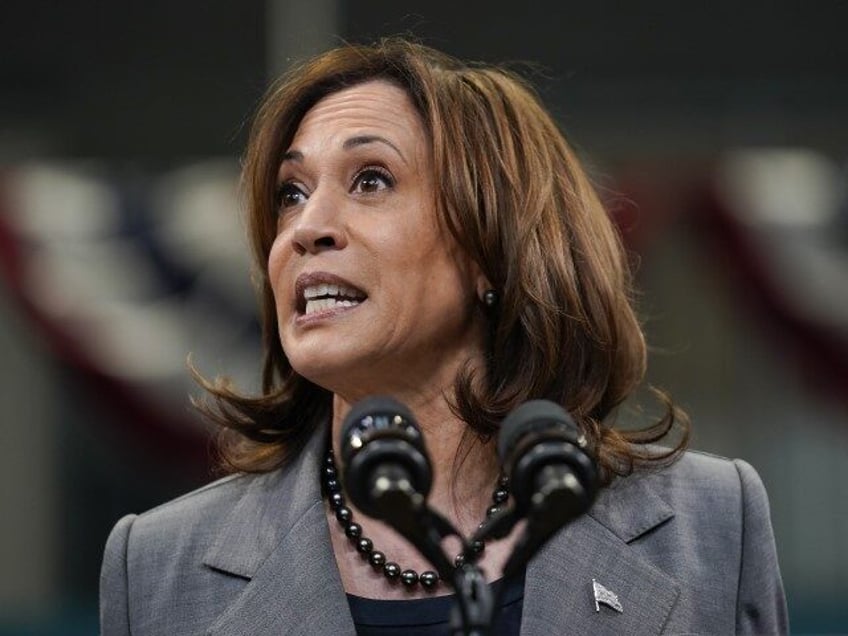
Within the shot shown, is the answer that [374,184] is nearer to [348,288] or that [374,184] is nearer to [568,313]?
[348,288]

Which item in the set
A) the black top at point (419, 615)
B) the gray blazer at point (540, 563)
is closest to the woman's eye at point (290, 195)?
the gray blazer at point (540, 563)

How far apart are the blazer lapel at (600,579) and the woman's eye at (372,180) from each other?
0.51 m

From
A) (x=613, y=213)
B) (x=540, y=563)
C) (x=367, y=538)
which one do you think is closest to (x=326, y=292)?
(x=367, y=538)

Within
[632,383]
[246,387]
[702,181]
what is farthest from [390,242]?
[702,181]

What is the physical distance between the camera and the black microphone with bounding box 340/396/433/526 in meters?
1.26

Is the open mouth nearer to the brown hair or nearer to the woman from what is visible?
the woman

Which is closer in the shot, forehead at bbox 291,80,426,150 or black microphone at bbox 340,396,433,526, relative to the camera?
black microphone at bbox 340,396,433,526

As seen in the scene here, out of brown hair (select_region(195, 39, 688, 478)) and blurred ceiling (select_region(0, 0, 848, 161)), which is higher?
brown hair (select_region(195, 39, 688, 478))

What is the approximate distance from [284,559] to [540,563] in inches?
12.9

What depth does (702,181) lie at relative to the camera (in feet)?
15.8

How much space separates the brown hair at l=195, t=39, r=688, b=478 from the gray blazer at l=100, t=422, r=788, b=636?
7 cm

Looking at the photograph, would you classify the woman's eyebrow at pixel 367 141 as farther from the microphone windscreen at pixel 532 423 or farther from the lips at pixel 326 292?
the microphone windscreen at pixel 532 423

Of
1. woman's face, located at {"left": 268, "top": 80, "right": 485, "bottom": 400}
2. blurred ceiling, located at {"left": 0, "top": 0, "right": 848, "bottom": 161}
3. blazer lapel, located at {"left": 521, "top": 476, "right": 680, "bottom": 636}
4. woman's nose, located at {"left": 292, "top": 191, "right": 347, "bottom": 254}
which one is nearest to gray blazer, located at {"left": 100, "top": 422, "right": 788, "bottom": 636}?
blazer lapel, located at {"left": 521, "top": 476, "right": 680, "bottom": 636}

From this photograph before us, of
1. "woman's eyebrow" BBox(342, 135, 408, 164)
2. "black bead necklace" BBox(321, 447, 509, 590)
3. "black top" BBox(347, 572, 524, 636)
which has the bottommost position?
"black top" BBox(347, 572, 524, 636)
